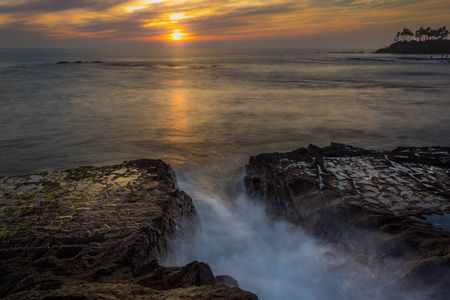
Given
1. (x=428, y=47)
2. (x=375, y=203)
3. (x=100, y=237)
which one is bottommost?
(x=375, y=203)

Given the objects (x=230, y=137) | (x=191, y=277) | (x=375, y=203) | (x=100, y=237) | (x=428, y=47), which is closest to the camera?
(x=191, y=277)

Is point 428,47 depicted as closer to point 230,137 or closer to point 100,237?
point 230,137

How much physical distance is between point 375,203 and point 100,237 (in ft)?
20.0

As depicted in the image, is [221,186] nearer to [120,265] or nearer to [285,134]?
[120,265]

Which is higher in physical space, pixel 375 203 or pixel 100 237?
pixel 100 237

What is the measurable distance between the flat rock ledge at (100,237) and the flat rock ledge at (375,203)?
269 centimetres

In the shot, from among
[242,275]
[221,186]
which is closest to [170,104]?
[221,186]

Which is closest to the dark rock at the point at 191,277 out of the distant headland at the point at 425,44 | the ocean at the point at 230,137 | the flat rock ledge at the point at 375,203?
the ocean at the point at 230,137

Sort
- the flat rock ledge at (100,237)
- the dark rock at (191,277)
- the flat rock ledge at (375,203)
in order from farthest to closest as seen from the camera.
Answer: the flat rock ledge at (375,203) → the dark rock at (191,277) → the flat rock ledge at (100,237)

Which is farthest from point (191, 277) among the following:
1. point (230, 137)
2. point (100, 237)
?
point (230, 137)

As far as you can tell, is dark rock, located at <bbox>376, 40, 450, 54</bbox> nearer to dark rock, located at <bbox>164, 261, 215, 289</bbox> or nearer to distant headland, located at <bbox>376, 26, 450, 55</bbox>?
distant headland, located at <bbox>376, 26, 450, 55</bbox>

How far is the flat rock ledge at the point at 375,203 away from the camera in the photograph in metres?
5.00

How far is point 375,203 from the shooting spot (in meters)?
7.16

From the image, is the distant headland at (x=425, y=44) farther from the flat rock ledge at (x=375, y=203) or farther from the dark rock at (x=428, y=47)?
the flat rock ledge at (x=375, y=203)
